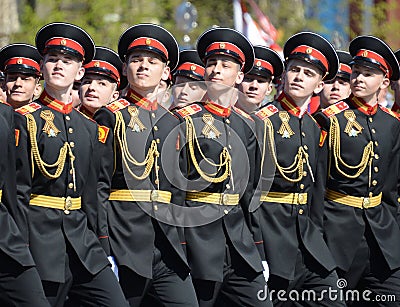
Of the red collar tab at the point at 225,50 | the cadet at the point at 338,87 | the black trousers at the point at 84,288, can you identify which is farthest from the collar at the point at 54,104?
the cadet at the point at 338,87

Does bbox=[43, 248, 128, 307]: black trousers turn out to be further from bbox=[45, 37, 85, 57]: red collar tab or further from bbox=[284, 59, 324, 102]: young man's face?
bbox=[284, 59, 324, 102]: young man's face

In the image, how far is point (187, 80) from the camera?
33.1ft

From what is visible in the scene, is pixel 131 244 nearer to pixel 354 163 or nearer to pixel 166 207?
pixel 166 207

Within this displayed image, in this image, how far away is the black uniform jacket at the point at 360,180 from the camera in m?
9.05

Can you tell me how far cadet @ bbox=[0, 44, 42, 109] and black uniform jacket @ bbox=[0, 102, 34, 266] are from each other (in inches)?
69.6

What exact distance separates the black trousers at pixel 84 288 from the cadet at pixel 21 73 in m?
1.74

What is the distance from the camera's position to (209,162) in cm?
819

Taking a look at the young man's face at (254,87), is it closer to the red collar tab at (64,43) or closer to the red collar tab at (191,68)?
the red collar tab at (191,68)

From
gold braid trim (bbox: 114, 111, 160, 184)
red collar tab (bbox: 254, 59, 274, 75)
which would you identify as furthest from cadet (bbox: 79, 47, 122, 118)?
gold braid trim (bbox: 114, 111, 160, 184)

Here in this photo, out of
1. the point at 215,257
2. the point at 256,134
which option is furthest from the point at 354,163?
the point at 215,257

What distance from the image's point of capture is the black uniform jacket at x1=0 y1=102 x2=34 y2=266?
6961mm

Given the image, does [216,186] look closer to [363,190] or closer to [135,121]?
[135,121]

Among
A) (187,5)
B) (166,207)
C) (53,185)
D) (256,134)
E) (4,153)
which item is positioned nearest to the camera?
(4,153)

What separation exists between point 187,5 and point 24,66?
313 inches
